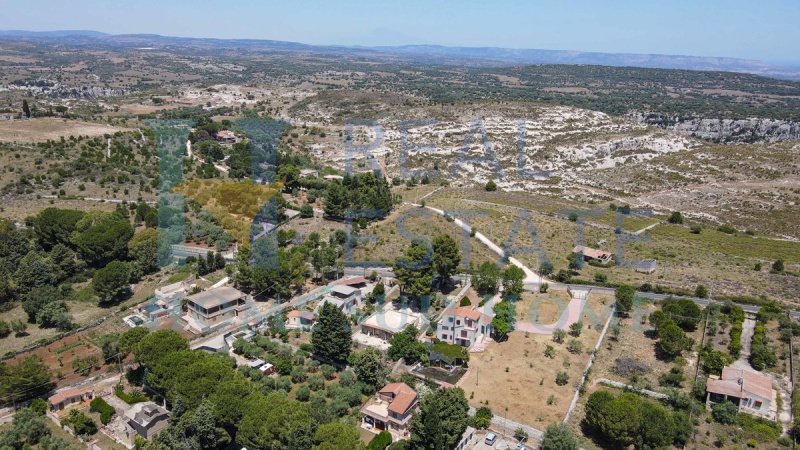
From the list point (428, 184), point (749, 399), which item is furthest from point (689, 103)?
point (749, 399)

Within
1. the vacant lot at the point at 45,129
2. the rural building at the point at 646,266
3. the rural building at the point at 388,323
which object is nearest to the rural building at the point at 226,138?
the vacant lot at the point at 45,129

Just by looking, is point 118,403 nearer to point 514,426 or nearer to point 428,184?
point 514,426

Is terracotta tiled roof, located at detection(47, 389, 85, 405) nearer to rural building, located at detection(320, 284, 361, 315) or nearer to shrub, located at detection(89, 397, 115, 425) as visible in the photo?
shrub, located at detection(89, 397, 115, 425)

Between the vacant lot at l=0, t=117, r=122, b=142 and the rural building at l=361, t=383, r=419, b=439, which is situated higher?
the vacant lot at l=0, t=117, r=122, b=142

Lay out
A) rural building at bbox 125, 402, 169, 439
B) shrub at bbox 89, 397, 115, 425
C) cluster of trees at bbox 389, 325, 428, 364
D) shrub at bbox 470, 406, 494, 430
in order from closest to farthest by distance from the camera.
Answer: rural building at bbox 125, 402, 169, 439 < shrub at bbox 470, 406, 494, 430 < shrub at bbox 89, 397, 115, 425 < cluster of trees at bbox 389, 325, 428, 364

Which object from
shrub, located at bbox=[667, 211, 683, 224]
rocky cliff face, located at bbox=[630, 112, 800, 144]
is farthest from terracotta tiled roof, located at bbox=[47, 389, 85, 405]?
rocky cliff face, located at bbox=[630, 112, 800, 144]

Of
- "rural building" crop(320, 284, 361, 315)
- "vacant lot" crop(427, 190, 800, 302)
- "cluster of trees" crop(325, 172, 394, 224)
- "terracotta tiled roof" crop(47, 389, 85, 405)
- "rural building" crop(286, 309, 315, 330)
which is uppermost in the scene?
"cluster of trees" crop(325, 172, 394, 224)
